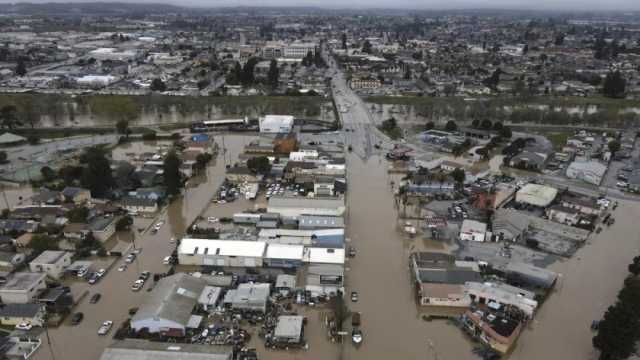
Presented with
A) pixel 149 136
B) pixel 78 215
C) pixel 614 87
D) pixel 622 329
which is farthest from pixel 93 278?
pixel 614 87

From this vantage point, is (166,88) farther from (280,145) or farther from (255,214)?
(255,214)

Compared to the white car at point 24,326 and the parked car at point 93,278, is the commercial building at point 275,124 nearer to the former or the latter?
the parked car at point 93,278

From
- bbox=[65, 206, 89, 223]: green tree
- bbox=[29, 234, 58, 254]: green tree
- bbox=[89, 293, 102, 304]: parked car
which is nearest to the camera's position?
bbox=[89, 293, 102, 304]: parked car

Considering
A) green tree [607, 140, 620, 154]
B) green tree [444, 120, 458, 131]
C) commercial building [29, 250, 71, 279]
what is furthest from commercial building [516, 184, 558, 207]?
commercial building [29, 250, 71, 279]

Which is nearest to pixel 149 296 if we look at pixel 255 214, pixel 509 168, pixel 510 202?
pixel 255 214

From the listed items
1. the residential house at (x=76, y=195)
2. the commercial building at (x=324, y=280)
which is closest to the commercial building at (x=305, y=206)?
the commercial building at (x=324, y=280)

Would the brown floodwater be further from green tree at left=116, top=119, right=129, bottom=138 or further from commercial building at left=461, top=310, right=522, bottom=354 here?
green tree at left=116, top=119, right=129, bottom=138

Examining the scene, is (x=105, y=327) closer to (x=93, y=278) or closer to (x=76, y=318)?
(x=76, y=318)
